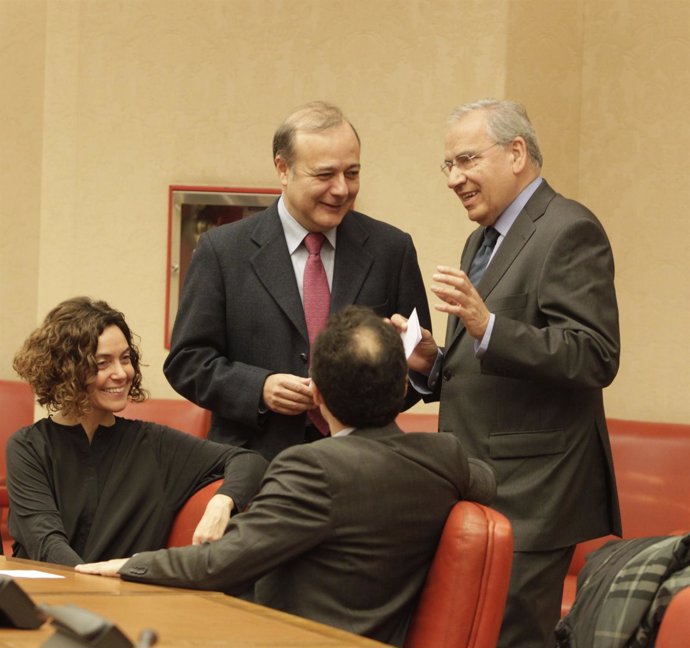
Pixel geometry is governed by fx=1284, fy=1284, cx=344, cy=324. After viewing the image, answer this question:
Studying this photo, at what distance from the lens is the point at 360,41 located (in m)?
5.12

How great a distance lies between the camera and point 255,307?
130 inches

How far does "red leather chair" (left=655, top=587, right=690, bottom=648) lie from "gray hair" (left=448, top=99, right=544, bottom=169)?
43.7 inches

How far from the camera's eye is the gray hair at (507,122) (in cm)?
315

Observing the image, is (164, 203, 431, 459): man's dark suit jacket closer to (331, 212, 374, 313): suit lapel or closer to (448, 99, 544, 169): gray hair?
(331, 212, 374, 313): suit lapel

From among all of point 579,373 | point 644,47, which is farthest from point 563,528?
point 644,47

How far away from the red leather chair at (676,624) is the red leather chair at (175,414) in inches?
95.8

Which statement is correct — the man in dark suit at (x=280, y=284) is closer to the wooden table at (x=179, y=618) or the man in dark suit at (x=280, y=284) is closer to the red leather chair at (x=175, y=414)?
the wooden table at (x=179, y=618)

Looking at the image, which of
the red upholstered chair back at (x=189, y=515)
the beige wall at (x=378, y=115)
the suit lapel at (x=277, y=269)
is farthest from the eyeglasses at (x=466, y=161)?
the beige wall at (x=378, y=115)

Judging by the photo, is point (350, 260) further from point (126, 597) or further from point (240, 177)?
point (240, 177)

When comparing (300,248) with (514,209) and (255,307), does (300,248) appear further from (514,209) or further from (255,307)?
(514,209)

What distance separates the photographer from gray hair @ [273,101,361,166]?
127 inches

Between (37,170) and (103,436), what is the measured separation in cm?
308

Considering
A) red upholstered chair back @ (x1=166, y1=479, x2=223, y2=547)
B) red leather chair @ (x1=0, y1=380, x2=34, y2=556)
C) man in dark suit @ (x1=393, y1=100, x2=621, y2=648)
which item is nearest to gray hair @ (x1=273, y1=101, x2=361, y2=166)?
man in dark suit @ (x1=393, y1=100, x2=621, y2=648)

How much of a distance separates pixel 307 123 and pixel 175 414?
1.98 meters
